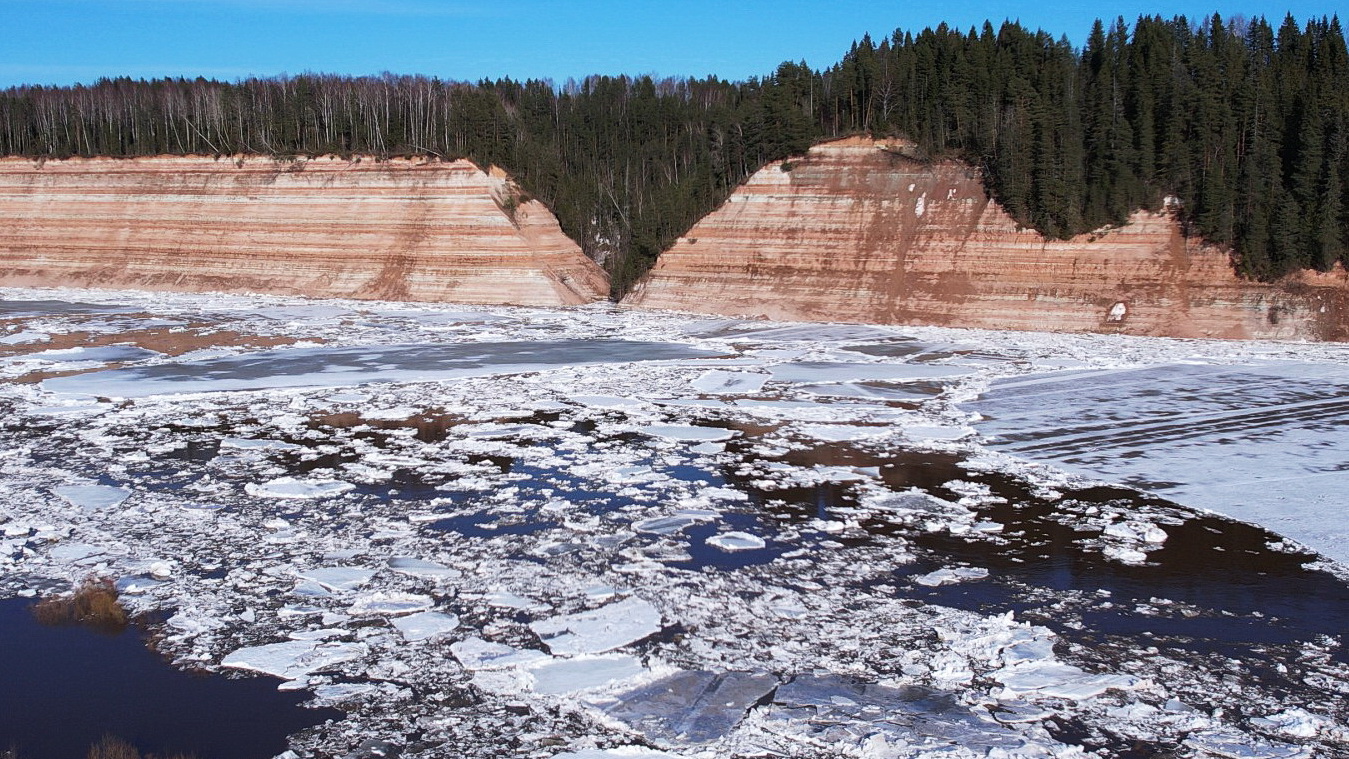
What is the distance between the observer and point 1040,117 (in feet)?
125

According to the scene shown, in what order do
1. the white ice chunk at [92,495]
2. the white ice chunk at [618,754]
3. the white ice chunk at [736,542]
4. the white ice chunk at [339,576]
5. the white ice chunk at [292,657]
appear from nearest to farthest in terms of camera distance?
the white ice chunk at [618,754]
the white ice chunk at [292,657]
the white ice chunk at [339,576]
the white ice chunk at [736,542]
the white ice chunk at [92,495]

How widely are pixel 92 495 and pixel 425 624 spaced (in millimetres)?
6371

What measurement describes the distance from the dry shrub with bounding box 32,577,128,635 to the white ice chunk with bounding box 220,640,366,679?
56.7 inches

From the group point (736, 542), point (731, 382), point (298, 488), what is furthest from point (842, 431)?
point (298, 488)

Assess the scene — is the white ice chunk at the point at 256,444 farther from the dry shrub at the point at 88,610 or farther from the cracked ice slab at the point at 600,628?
the cracked ice slab at the point at 600,628

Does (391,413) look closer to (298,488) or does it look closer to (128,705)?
(298,488)

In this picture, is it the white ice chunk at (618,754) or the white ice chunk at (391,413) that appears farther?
the white ice chunk at (391,413)

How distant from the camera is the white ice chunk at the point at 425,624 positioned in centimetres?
905

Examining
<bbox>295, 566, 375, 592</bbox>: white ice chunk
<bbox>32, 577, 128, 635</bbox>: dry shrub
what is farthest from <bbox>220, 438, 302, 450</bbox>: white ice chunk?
<bbox>32, 577, 128, 635</bbox>: dry shrub

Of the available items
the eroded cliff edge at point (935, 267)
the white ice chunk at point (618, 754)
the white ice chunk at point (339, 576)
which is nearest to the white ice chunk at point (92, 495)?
the white ice chunk at point (339, 576)

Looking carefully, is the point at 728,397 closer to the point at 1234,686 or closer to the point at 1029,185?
the point at 1234,686

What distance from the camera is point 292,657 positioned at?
28.1ft

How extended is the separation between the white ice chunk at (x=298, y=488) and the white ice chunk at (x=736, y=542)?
4936mm

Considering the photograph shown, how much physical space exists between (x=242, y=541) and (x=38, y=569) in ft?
6.11
